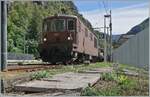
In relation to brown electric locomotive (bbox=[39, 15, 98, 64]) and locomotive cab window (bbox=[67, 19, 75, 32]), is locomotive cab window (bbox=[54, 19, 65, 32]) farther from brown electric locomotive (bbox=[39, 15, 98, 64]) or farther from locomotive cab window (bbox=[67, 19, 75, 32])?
locomotive cab window (bbox=[67, 19, 75, 32])

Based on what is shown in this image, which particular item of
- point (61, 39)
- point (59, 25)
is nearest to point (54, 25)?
point (59, 25)

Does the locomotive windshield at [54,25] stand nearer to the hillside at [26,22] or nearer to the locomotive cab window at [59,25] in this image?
the locomotive cab window at [59,25]

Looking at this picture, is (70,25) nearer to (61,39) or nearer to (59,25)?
(59,25)

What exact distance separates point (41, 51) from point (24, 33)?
2646 centimetres

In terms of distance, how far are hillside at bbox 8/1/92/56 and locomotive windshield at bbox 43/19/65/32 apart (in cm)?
1773

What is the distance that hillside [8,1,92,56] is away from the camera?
48.2m

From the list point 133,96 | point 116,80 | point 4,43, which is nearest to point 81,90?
point 133,96

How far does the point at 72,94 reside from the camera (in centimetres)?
673

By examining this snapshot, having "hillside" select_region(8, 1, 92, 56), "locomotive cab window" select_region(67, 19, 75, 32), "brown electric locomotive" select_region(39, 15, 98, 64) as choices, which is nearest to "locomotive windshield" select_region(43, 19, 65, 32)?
"brown electric locomotive" select_region(39, 15, 98, 64)

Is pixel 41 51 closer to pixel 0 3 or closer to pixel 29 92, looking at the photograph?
pixel 0 3

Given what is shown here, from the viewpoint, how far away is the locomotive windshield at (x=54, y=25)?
81.3ft

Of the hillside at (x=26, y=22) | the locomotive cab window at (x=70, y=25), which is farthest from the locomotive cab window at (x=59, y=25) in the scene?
the hillside at (x=26, y=22)

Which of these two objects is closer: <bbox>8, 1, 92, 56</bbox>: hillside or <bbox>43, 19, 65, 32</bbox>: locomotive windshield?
<bbox>43, 19, 65, 32</bbox>: locomotive windshield

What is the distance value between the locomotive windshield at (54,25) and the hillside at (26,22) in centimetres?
1773
